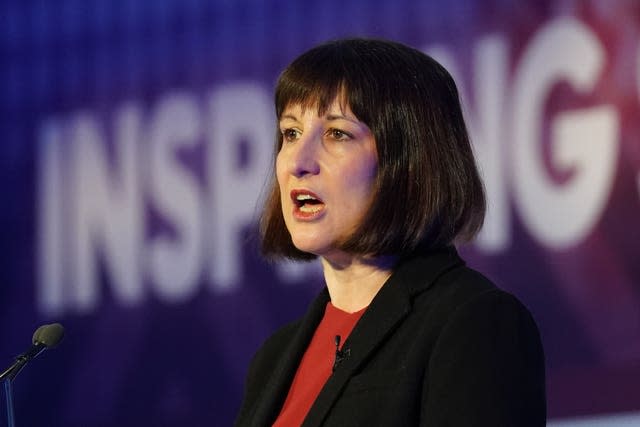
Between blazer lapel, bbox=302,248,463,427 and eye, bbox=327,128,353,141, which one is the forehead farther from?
blazer lapel, bbox=302,248,463,427

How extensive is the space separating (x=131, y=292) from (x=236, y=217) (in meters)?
0.48

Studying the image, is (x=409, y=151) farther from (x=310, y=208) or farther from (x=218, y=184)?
(x=218, y=184)

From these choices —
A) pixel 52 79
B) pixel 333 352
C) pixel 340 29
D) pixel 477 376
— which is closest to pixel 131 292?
pixel 52 79

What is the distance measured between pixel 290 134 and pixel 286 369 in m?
0.40

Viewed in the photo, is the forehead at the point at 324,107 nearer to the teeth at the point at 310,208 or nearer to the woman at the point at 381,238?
the woman at the point at 381,238

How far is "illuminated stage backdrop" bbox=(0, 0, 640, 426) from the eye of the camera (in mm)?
2947

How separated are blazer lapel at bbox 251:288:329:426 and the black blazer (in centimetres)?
22

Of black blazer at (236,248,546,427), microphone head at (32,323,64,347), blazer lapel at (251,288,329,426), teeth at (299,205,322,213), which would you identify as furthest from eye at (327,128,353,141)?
microphone head at (32,323,64,347)

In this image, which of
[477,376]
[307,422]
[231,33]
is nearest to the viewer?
[477,376]

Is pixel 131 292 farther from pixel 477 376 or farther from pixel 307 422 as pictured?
pixel 477 376

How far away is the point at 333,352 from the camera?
6.10ft

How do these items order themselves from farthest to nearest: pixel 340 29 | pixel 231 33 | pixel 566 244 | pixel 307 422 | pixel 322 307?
pixel 231 33 → pixel 340 29 → pixel 566 244 → pixel 322 307 → pixel 307 422

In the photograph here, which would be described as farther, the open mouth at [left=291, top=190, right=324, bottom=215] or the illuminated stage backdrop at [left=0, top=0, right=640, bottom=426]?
the illuminated stage backdrop at [left=0, top=0, right=640, bottom=426]

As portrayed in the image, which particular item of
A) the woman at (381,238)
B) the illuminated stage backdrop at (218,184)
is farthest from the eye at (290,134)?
the illuminated stage backdrop at (218,184)
